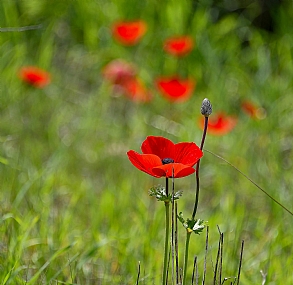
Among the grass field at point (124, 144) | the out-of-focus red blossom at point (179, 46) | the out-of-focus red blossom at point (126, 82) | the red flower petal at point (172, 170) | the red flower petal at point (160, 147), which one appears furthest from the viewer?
the out-of-focus red blossom at point (179, 46)

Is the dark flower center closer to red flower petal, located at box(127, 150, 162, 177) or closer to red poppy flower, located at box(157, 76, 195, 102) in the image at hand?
red flower petal, located at box(127, 150, 162, 177)

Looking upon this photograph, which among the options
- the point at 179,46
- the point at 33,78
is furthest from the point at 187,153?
the point at 179,46

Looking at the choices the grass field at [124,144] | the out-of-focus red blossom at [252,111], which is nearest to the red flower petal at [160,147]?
the grass field at [124,144]

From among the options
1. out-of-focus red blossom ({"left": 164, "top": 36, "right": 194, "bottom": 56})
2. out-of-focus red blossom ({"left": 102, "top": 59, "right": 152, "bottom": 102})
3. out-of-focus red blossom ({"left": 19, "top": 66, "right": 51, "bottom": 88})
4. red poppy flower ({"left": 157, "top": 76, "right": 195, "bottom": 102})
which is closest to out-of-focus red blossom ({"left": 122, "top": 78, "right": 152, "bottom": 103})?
out-of-focus red blossom ({"left": 102, "top": 59, "right": 152, "bottom": 102})

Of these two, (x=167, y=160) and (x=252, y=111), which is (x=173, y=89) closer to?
(x=252, y=111)

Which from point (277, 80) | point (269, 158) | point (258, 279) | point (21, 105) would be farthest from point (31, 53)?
point (258, 279)

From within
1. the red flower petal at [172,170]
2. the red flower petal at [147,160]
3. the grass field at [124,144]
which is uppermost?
the grass field at [124,144]

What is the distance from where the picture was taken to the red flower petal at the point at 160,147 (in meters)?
1.18

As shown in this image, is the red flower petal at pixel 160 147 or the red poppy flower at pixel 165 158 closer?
the red poppy flower at pixel 165 158

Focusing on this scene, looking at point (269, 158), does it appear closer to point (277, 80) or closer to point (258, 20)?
point (277, 80)

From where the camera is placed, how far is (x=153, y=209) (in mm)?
2281

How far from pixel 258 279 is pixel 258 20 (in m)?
3.20

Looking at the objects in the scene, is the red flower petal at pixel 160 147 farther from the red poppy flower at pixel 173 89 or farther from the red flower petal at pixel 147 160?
the red poppy flower at pixel 173 89

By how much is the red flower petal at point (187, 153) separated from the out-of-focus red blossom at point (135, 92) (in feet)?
5.59
